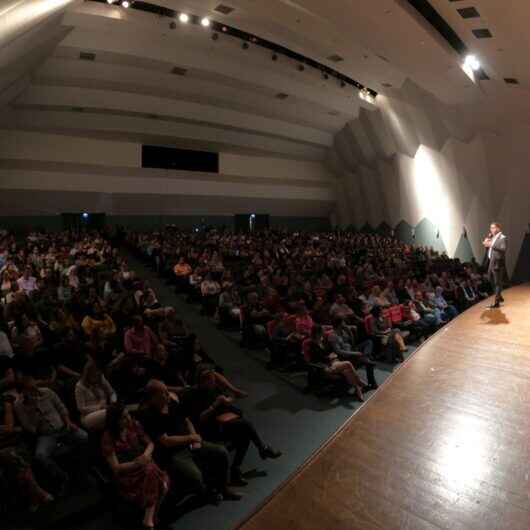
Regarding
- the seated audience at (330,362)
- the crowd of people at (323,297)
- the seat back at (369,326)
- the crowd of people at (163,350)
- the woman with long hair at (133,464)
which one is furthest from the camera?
the seat back at (369,326)

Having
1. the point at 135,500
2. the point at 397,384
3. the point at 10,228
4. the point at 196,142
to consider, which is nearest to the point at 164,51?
the point at 196,142

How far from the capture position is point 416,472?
2.97 meters

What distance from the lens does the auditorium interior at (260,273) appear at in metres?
3.10

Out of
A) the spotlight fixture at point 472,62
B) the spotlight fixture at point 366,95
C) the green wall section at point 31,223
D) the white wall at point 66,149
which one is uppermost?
the spotlight fixture at point 366,95

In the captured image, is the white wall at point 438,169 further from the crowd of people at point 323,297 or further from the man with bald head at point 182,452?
the man with bald head at point 182,452

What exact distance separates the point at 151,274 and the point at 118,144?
841cm

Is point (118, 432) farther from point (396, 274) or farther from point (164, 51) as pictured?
point (164, 51)

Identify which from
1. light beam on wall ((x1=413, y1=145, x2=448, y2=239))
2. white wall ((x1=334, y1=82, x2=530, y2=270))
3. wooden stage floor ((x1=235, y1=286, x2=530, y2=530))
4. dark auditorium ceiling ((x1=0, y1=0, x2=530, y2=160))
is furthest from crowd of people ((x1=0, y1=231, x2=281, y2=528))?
light beam on wall ((x1=413, y1=145, x2=448, y2=239))

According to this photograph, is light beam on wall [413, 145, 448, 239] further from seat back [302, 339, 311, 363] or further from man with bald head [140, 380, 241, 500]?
man with bald head [140, 380, 241, 500]

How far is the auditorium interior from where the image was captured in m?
3.10

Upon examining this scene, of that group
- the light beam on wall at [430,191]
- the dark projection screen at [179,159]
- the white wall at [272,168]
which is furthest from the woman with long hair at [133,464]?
the white wall at [272,168]

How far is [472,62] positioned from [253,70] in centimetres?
760

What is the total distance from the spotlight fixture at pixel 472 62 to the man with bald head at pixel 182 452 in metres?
8.78

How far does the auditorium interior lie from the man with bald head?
0.06 feet
